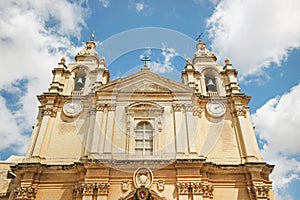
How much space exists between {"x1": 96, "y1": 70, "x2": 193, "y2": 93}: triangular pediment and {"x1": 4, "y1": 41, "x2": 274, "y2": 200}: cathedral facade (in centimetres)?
7

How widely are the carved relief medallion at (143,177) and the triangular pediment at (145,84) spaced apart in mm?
5884

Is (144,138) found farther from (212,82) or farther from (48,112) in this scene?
(212,82)

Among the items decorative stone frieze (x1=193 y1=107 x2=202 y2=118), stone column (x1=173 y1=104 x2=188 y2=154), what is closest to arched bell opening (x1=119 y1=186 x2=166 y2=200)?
stone column (x1=173 y1=104 x2=188 y2=154)

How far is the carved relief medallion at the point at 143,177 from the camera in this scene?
1460 cm

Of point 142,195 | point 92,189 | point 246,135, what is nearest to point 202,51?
point 246,135

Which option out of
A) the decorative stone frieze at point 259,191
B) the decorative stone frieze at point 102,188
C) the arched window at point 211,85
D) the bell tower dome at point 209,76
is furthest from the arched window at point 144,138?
the arched window at point 211,85

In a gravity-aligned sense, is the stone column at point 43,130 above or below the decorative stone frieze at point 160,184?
above

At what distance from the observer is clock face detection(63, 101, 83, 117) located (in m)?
18.4

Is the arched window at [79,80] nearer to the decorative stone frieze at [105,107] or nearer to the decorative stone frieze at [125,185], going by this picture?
the decorative stone frieze at [105,107]

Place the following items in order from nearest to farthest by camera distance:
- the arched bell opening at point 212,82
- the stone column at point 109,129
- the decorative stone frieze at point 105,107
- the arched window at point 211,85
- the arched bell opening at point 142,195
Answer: the arched bell opening at point 142,195 → the stone column at point 109,129 → the decorative stone frieze at point 105,107 → the arched bell opening at point 212,82 → the arched window at point 211,85

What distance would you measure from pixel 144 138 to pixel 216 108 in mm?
5496

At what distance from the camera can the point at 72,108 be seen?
61.2ft

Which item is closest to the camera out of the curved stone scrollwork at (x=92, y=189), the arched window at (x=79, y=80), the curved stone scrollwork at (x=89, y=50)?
the curved stone scrollwork at (x=92, y=189)

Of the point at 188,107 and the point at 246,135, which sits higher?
the point at 188,107
